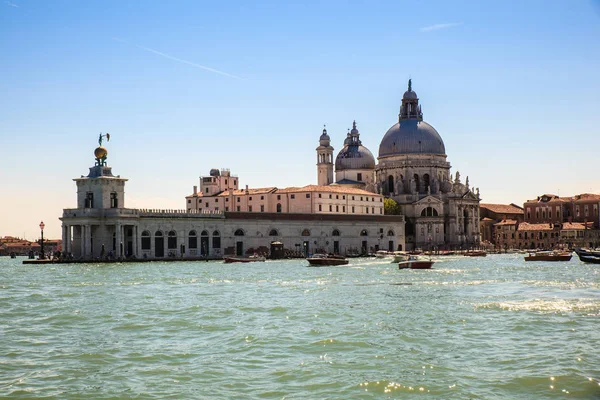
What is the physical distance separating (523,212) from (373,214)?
48.7m

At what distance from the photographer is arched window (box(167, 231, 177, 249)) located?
72.9 meters

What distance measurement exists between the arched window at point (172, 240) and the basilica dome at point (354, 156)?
153 ft

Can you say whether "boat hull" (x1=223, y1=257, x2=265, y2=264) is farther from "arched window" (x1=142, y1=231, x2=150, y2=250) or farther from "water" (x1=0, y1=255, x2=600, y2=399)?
"water" (x1=0, y1=255, x2=600, y2=399)

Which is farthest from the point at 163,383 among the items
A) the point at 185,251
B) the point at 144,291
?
the point at 185,251

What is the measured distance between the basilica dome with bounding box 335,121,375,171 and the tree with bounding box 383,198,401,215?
1217cm

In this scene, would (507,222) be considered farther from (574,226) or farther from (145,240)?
(145,240)

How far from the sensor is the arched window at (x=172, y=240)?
72.9m

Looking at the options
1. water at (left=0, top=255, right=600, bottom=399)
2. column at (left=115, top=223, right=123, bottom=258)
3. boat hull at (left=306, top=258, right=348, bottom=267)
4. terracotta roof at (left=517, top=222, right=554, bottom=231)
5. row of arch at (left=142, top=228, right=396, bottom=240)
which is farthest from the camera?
terracotta roof at (left=517, top=222, right=554, bottom=231)

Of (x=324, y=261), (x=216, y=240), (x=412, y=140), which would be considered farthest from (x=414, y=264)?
(x=412, y=140)

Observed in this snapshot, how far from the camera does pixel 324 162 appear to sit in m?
118

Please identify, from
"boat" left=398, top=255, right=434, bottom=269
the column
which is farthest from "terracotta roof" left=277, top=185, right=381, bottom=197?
"boat" left=398, top=255, right=434, bottom=269

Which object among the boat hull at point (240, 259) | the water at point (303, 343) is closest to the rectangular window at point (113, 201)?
the boat hull at point (240, 259)

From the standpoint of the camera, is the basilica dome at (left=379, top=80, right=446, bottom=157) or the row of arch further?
the basilica dome at (left=379, top=80, right=446, bottom=157)

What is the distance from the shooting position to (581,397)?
48.5ft
